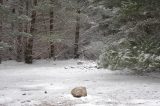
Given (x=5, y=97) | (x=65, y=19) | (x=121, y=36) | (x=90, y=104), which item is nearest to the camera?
(x=90, y=104)

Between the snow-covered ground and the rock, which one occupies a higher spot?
the rock

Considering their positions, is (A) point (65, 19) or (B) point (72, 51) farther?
(B) point (72, 51)

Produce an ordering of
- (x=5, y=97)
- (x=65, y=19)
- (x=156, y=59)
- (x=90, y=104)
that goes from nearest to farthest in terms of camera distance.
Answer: (x=90, y=104) → (x=5, y=97) → (x=156, y=59) → (x=65, y=19)

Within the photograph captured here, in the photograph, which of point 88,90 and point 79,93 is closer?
point 79,93

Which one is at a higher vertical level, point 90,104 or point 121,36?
point 121,36

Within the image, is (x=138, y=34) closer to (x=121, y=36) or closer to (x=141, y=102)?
(x=121, y=36)

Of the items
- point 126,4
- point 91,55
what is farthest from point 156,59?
point 91,55

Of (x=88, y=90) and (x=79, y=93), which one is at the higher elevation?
(x=79, y=93)

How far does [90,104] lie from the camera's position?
959cm

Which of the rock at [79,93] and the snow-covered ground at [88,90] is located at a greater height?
the rock at [79,93]

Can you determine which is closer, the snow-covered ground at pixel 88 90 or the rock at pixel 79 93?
the snow-covered ground at pixel 88 90

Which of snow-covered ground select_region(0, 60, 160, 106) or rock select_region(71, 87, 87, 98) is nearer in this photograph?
snow-covered ground select_region(0, 60, 160, 106)

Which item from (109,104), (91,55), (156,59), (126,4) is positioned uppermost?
(126,4)

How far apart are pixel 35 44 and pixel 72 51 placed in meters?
4.50
